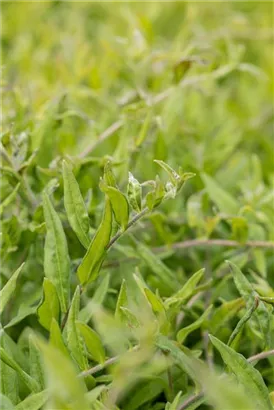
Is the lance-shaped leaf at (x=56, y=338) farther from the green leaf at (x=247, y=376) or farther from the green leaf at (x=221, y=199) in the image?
the green leaf at (x=221, y=199)

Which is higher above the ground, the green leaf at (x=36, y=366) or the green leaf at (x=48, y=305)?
the green leaf at (x=48, y=305)

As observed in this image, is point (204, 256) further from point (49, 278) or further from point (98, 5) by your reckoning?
point (98, 5)

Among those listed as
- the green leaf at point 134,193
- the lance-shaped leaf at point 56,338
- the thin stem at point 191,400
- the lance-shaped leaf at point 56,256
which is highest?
the green leaf at point 134,193

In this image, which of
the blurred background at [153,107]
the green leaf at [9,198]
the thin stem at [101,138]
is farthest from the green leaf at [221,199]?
the green leaf at [9,198]

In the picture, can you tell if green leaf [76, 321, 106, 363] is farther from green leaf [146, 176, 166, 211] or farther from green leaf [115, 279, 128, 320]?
green leaf [146, 176, 166, 211]

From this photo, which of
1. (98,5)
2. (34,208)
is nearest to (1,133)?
(34,208)

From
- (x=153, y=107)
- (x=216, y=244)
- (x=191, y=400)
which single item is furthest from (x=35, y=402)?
(x=153, y=107)

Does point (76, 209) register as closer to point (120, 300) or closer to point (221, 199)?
point (120, 300)
